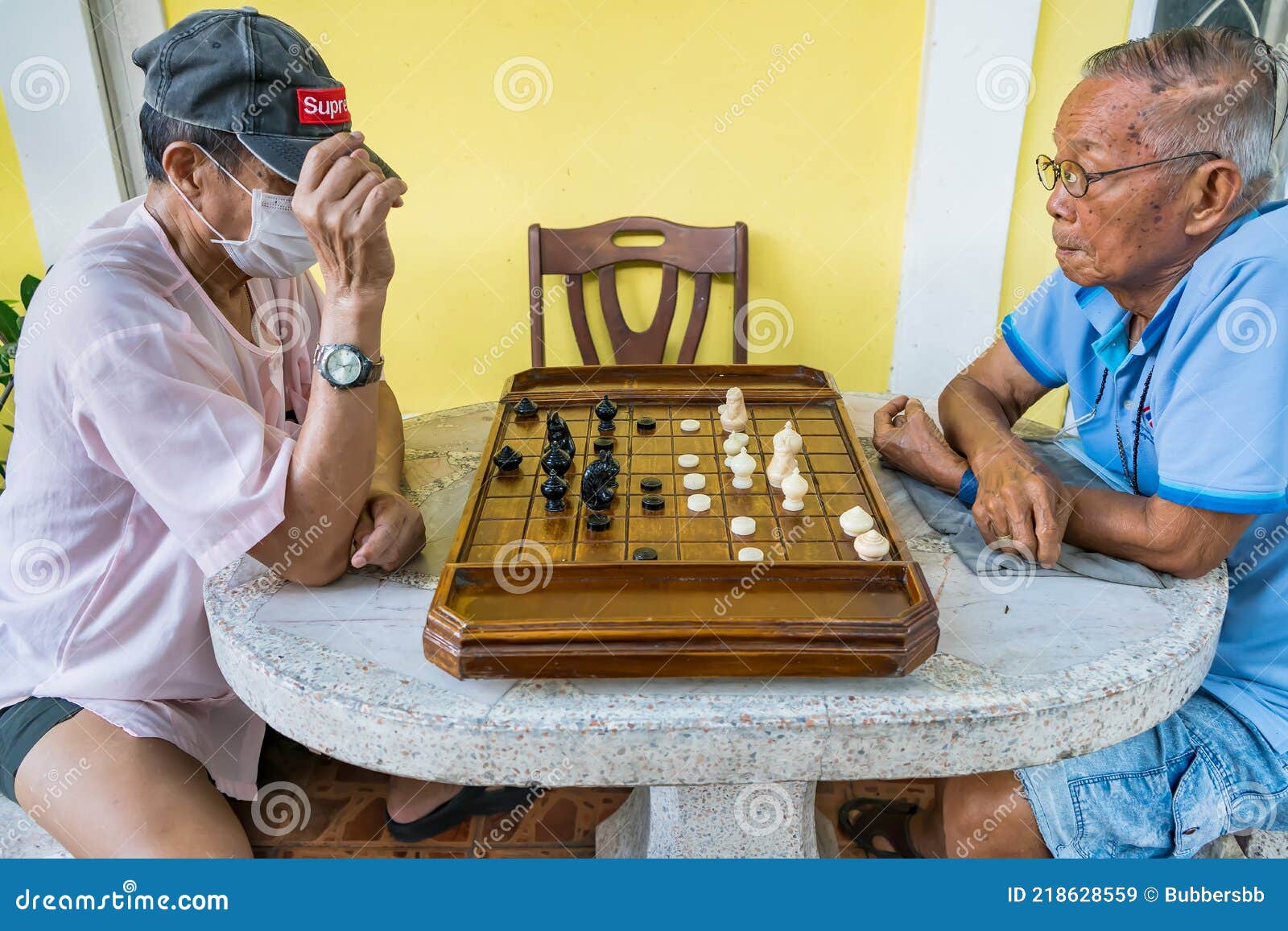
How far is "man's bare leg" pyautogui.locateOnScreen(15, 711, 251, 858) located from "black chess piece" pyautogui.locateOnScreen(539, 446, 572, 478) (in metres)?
0.85

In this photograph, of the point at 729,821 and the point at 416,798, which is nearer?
the point at 729,821

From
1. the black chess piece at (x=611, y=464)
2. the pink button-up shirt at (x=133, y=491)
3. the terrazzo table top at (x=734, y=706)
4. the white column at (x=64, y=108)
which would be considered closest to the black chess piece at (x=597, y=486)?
the black chess piece at (x=611, y=464)

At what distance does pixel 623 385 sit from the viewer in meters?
2.28

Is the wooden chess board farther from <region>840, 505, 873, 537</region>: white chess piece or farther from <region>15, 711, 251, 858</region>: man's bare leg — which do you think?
<region>15, 711, 251, 858</region>: man's bare leg

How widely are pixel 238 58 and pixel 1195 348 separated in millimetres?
1718

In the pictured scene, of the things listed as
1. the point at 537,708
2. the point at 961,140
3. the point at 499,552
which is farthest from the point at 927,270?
the point at 537,708

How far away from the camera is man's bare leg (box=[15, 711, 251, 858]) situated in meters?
1.62

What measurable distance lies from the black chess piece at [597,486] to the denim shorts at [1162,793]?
2.95 ft

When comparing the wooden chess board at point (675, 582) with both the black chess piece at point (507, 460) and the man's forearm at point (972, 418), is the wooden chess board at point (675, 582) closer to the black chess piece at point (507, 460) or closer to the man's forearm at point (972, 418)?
the black chess piece at point (507, 460)

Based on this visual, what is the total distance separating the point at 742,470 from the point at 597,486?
0.97 feet

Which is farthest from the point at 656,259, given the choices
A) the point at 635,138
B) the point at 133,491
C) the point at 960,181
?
the point at 133,491

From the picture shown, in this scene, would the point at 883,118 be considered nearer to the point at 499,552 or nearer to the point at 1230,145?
the point at 1230,145

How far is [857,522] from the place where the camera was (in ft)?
5.26

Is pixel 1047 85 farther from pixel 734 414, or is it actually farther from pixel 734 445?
pixel 734 445
